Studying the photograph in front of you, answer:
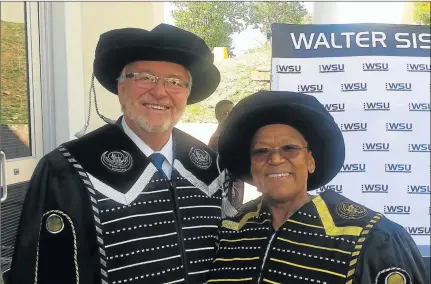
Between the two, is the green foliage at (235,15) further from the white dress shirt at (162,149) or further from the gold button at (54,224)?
the gold button at (54,224)

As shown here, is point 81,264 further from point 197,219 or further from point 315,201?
point 315,201

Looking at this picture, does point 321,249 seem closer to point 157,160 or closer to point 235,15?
point 157,160

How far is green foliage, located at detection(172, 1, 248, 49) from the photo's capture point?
408cm

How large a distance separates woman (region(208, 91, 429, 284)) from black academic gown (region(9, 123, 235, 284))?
0.49ft

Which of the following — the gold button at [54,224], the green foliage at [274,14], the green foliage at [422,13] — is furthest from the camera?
the green foliage at [422,13]

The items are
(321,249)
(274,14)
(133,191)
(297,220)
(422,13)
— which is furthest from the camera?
(422,13)

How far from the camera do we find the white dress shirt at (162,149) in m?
2.10

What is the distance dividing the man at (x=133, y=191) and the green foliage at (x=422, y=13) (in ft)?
13.5

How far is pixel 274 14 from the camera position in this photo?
444cm

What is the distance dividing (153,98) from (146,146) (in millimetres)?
219

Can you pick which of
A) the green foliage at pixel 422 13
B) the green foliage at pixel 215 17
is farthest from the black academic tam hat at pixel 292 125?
the green foliage at pixel 422 13

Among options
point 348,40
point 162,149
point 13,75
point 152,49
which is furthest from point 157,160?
point 348,40

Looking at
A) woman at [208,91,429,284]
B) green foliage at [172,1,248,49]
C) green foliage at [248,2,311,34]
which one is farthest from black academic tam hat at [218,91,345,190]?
green foliage at [248,2,311,34]

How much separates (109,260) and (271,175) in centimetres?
73
